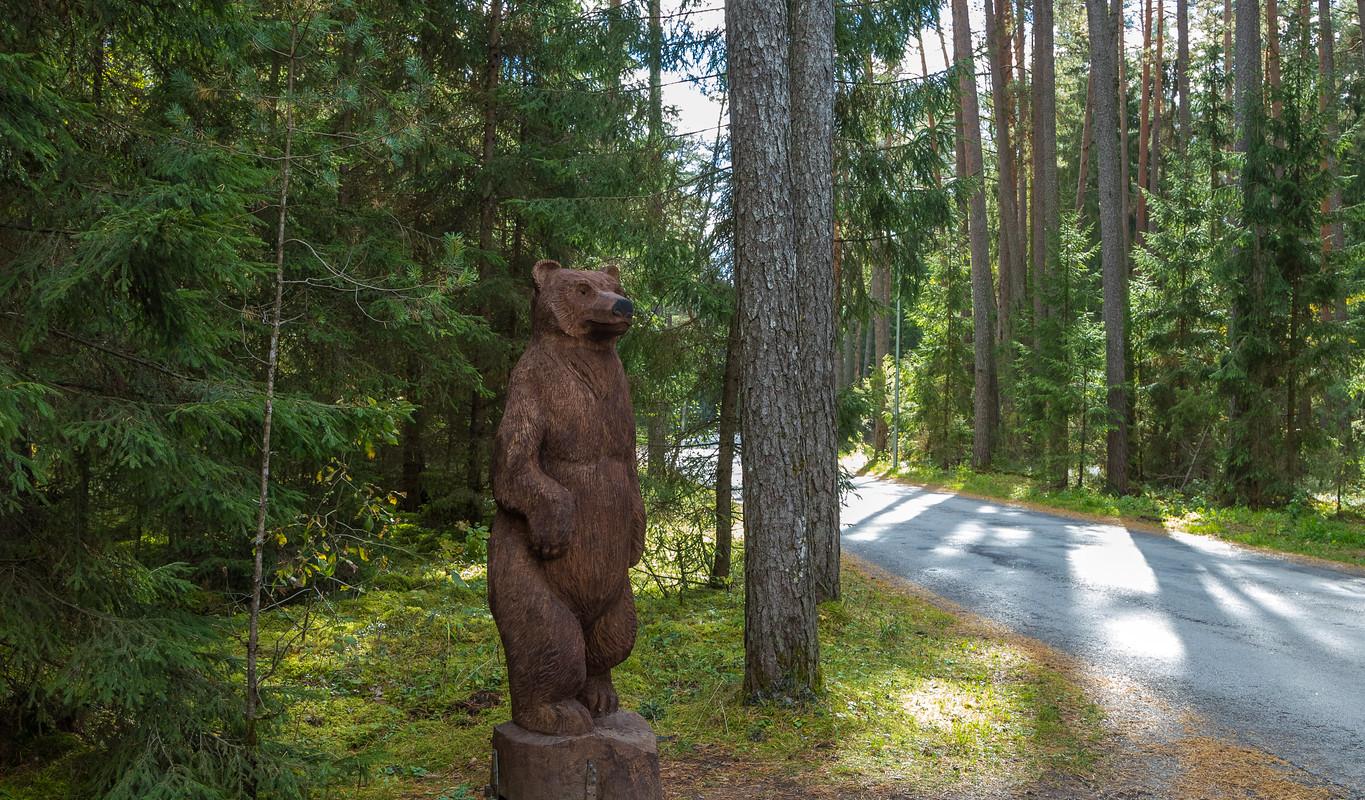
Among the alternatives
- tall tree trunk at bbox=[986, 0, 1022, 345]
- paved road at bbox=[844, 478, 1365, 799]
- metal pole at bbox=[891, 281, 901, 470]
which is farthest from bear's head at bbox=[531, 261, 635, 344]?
metal pole at bbox=[891, 281, 901, 470]

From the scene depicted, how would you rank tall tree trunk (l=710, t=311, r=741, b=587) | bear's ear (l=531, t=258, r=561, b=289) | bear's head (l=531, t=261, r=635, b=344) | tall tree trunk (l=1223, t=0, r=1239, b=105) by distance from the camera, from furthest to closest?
tall tree trunk (l=1223, t=0, r=1239, b=105) → tall tree trunk (l=710, t=311, r=741, b=587) → bear's ear (l=531, t=258, r=561, b=289) → bear's head (l=531, t=261, r=635, b=344)

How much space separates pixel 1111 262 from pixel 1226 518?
5440mm

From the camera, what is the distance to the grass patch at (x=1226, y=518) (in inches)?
533

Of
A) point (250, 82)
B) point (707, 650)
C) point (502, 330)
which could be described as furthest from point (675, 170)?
point (250, 82)

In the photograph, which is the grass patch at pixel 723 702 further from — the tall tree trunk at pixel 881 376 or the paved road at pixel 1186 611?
the tall tree trunk at pixel 881 376

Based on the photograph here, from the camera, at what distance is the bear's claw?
4566mm

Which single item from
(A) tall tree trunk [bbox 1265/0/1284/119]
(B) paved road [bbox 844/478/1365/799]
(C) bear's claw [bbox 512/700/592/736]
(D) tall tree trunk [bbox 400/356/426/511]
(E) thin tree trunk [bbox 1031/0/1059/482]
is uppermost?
(A) tall tree trunk [bbox 1265/0/1284/119]

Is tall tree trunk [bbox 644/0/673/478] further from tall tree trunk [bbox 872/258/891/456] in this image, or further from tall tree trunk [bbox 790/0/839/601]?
tall tree trunk [bbox 872/258/891/456]

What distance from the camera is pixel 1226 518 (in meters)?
15.6

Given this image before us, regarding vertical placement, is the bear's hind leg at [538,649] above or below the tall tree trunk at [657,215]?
below

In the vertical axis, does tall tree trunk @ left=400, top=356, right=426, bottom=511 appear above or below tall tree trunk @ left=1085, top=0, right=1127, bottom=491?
below

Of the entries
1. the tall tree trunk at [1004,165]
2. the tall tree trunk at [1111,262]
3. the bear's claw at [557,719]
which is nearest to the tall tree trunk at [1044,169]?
the tall tree trunk at [1004,165]

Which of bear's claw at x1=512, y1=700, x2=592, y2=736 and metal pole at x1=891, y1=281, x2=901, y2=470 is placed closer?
A: bear's claw at x1=512, y1=700, x2=592, y2=736

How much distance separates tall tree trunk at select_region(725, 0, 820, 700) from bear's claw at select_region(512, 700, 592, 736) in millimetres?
2296
